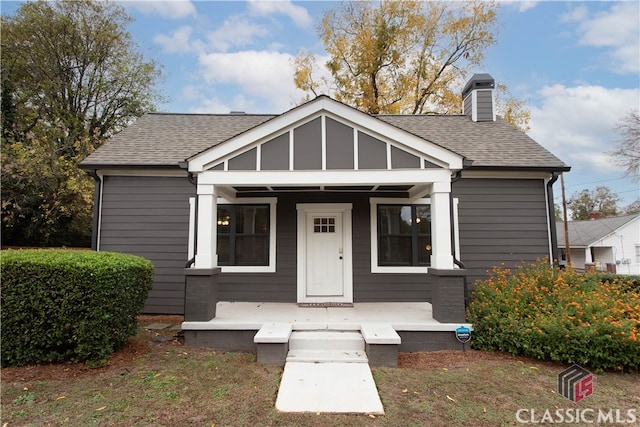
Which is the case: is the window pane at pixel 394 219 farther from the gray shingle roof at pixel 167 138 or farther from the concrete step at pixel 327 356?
the gray shingle roof at pixel 167 138

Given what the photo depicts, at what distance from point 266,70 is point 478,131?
10773mm

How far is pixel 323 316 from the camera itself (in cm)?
544

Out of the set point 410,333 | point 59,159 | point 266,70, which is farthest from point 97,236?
point 266,70

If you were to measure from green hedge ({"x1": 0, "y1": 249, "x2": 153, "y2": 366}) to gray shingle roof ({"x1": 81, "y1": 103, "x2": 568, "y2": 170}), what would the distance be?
3242mm

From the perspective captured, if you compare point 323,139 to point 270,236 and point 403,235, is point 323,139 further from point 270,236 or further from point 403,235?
point 403,235

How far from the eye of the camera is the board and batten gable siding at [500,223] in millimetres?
6777

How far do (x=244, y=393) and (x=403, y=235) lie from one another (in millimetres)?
4445

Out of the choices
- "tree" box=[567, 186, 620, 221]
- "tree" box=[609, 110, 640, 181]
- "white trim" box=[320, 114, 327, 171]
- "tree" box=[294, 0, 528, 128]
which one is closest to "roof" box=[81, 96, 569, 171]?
"white trim" box=[320, 114, 327, 171]

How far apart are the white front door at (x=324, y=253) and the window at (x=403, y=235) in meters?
0.70

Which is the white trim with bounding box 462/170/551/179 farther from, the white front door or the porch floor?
the porch floor

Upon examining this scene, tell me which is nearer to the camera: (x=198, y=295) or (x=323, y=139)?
(x=198, y=295)

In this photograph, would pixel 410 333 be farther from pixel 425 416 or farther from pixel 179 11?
pixel 179 11

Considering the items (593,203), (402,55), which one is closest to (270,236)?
(402,55)

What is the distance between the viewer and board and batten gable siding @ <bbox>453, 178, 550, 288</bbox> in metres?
6.78
